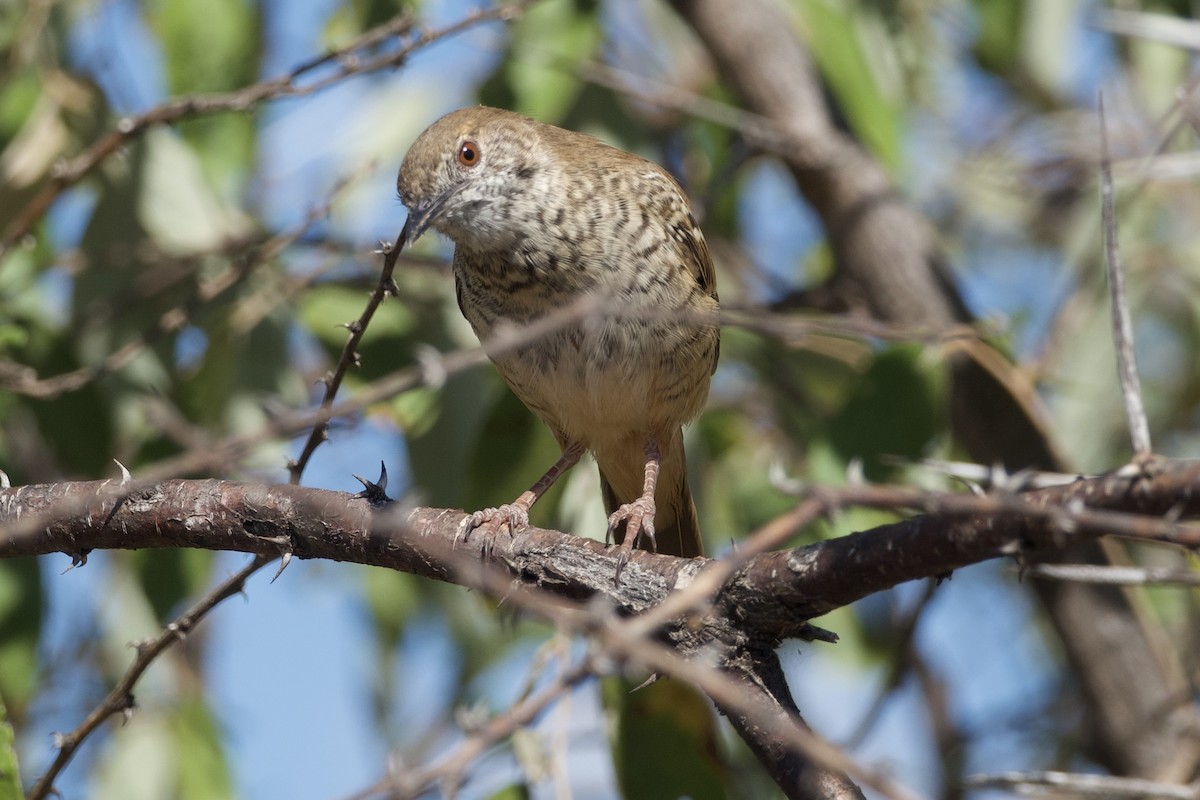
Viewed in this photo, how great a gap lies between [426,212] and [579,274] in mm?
449

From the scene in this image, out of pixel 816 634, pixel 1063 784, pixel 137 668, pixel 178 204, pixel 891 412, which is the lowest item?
pixel 1063 784

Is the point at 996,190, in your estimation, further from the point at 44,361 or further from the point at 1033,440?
the point at 44,361

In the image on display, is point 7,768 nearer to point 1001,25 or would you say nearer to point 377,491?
point 377,491

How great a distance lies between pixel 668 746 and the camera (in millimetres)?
3236

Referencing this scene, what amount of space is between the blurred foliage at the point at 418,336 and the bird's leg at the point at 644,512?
0.31 meters

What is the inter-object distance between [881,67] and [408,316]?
196 centimetres

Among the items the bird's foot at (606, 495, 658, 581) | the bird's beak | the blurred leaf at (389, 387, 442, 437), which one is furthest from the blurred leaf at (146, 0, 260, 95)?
the bird's foot at (606, 495, 658, 581)

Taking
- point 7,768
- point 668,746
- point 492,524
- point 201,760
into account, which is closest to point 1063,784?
point 668,746

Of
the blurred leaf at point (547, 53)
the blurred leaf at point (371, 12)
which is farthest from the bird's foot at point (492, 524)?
the blurred leaf at point (547, 53)

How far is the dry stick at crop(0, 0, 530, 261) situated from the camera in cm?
315

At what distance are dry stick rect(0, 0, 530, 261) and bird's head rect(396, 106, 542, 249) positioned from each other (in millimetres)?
357

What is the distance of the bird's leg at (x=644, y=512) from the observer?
3.34 m

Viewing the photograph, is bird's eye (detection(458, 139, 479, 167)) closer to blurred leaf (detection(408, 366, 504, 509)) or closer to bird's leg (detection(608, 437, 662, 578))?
blurred leaf (detection(408, 366, 504, 509))

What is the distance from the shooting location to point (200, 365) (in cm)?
407
